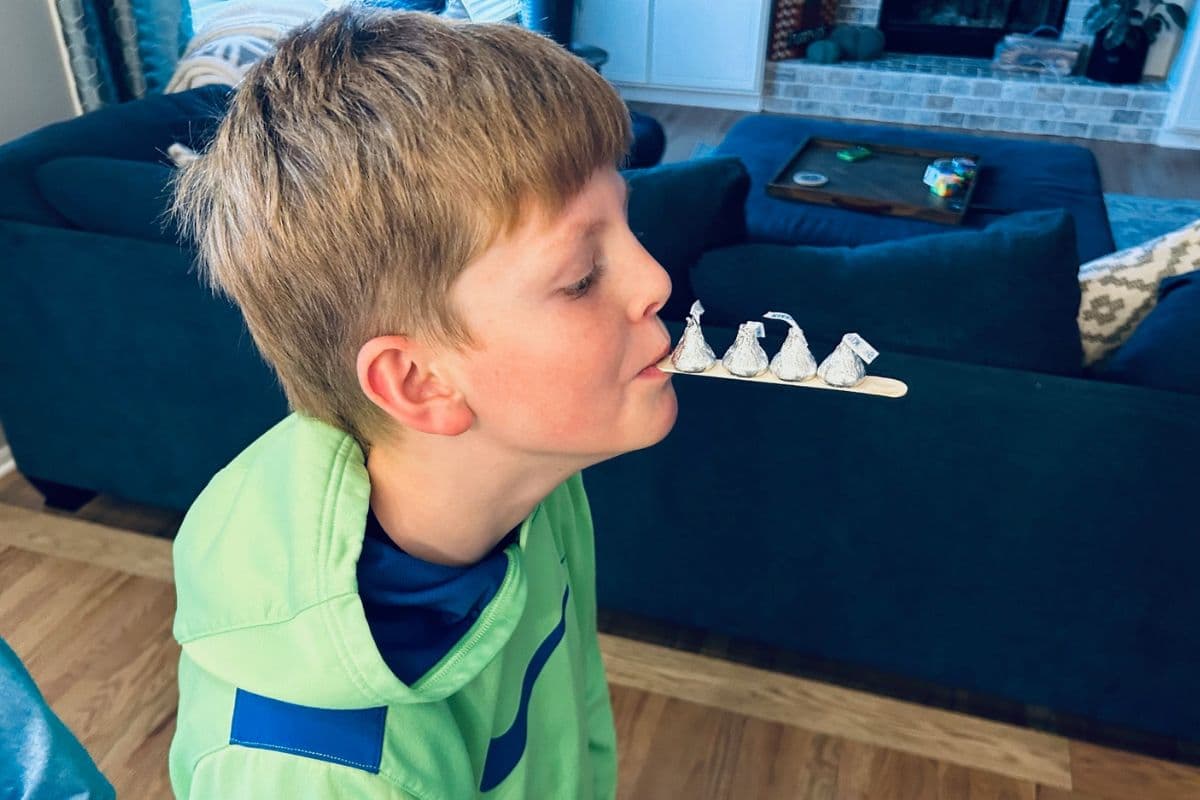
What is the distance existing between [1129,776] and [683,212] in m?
1.17

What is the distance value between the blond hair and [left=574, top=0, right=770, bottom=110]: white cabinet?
183 inches

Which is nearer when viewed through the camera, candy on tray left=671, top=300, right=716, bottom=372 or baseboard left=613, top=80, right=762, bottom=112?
candy on tray left=671, top=300, right=716, bottom=372

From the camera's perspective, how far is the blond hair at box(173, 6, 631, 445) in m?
0.61

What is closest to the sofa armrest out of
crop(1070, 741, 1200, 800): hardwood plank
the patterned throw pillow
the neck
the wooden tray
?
the neck

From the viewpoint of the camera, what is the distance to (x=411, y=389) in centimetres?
68

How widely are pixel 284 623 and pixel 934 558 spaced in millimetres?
1127

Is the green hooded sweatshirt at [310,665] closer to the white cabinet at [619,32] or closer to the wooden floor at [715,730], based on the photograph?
the wooden floor at [715,730]

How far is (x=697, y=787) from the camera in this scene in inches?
59.1

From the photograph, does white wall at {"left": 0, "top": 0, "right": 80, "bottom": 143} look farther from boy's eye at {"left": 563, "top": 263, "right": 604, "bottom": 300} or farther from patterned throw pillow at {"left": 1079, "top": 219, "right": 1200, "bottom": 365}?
patterned throw pillow at {"left": 1079, "top": 219, "right": 1200, "bottom": 365}

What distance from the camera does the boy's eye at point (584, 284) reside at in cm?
64

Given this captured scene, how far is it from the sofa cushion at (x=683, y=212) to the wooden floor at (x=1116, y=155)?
9.73ft

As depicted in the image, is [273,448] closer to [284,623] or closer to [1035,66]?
[284,623]

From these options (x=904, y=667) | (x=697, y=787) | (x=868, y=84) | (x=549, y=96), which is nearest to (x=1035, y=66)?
(x=868, y=84)

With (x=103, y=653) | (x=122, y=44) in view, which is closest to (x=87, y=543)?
(x=103, y=653)
